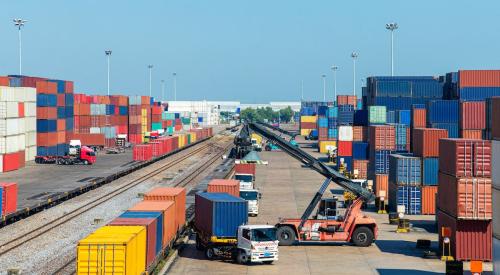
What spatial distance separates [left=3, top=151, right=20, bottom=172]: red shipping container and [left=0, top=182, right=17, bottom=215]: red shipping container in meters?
A: 46.1

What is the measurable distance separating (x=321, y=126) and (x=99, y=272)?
135789 mm

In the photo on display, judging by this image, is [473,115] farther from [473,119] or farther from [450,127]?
[450,127]

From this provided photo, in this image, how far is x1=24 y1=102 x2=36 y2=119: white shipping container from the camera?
11950 centimetres

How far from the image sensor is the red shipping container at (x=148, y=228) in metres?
37.4

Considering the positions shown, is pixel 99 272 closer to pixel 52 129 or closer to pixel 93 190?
pixel 93 190

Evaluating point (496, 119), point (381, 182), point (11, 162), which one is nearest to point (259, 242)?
point (496, 119)

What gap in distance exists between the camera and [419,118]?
80.2 m

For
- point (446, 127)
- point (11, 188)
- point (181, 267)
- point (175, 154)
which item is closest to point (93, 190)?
point (11, 188)

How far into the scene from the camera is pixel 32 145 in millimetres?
127500

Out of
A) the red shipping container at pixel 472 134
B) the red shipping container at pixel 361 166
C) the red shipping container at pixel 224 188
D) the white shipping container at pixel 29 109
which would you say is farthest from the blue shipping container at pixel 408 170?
the white shipping container at pixel 29 109

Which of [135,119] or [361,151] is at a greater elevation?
[135,119]

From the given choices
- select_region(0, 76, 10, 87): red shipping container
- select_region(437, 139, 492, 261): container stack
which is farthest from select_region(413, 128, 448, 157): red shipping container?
select_region(0, 76, 10, 87): red shipping container

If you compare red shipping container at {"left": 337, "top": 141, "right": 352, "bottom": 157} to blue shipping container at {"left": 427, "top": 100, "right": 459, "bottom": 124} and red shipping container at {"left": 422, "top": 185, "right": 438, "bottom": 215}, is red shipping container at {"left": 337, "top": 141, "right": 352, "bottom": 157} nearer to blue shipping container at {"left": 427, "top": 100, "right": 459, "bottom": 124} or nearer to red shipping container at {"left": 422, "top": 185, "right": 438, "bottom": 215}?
blue shipping container at {"left": 427, "top": 100, "right": 459, "bottom": 124}

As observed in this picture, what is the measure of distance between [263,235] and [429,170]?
2600 cm
